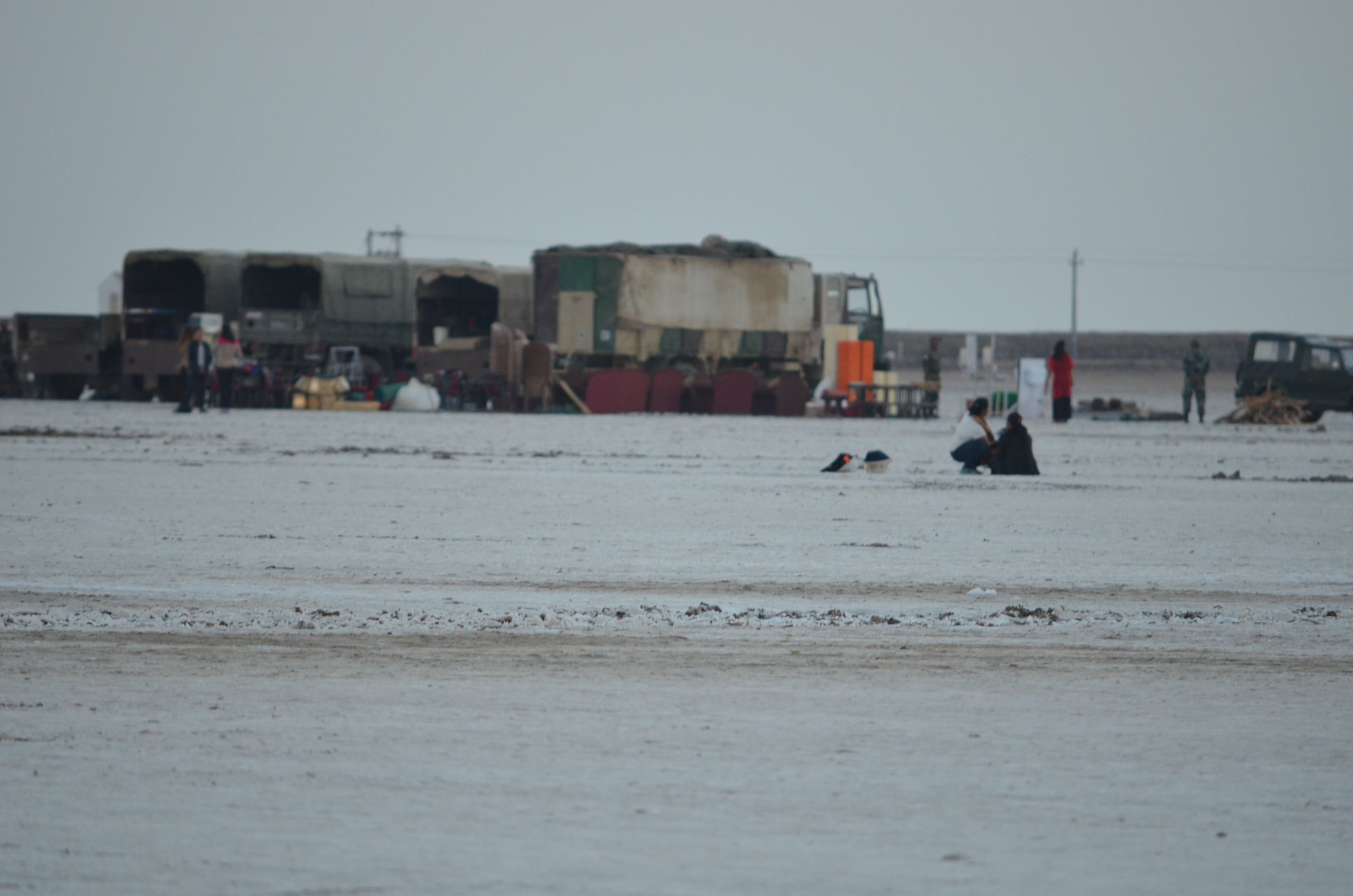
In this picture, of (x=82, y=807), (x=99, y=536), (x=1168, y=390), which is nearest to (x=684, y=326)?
(x=99, y=536)

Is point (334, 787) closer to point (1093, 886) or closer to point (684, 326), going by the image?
point (1093, 886)

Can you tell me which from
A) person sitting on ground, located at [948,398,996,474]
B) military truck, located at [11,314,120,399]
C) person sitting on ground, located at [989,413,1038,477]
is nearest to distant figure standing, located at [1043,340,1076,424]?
person sitting on ground, located at [948,398,996,474]

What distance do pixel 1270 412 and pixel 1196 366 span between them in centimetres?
208

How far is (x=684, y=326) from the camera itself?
34781 mm

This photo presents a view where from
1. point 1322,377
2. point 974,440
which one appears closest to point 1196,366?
point 1322,377

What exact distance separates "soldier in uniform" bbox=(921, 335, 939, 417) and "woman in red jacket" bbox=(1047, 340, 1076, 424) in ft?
12.6

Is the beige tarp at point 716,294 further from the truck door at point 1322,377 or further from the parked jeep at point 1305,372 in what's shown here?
the truck door at point 1322,377

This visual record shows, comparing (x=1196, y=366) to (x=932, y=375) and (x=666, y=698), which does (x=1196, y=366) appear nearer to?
(x=932, y=375)

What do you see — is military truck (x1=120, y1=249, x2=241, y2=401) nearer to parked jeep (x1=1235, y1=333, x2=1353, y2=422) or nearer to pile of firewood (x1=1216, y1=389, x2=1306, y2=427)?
pile of firewood (x1=1216, y1=389, x2=1306, y2=427)

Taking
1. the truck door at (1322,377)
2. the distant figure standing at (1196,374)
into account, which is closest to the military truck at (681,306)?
the distant figure standing at (1196,374)

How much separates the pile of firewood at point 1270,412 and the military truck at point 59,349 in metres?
25.6

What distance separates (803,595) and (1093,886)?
178 inches

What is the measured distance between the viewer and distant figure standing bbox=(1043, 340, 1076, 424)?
28734 mm

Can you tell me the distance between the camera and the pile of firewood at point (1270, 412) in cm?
3172
